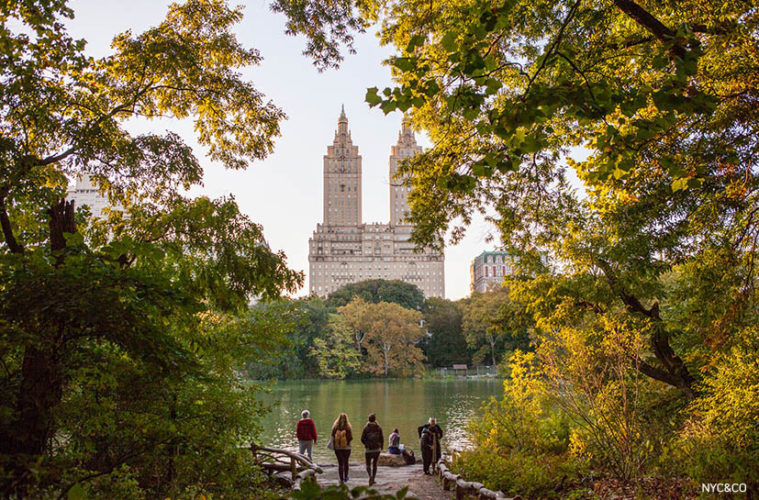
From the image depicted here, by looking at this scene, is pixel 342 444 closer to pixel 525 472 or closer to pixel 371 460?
pixel 371 460

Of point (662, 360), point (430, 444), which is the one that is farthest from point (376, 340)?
point (662, 360)

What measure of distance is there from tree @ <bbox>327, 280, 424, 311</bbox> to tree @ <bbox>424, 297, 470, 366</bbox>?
187 inches

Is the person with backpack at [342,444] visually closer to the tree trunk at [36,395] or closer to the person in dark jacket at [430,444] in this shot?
the person in dark jacket at [430,444]

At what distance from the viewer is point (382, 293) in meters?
59.0

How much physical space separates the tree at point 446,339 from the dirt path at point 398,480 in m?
43.2

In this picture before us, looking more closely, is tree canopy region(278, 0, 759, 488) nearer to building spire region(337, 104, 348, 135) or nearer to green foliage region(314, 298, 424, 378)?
green foliage region(314, 298, 424, 378)

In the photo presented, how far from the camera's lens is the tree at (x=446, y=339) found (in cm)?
5325

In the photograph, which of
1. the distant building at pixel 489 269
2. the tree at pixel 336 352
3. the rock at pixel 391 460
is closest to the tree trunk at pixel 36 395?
the rock at pixel 391 460

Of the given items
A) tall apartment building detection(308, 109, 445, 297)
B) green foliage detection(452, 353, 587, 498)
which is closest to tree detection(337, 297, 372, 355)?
green foliage detection(452, 353, 587, 498)

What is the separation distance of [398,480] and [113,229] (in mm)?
5840

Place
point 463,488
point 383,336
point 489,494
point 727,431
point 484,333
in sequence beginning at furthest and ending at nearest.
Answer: point 484,333 → point 383,336 → point 463,488 → point 489,494 → point 727,431

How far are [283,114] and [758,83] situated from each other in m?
5.53

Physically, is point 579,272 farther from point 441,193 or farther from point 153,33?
point 153,33

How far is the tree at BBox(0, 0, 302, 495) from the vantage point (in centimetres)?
305
